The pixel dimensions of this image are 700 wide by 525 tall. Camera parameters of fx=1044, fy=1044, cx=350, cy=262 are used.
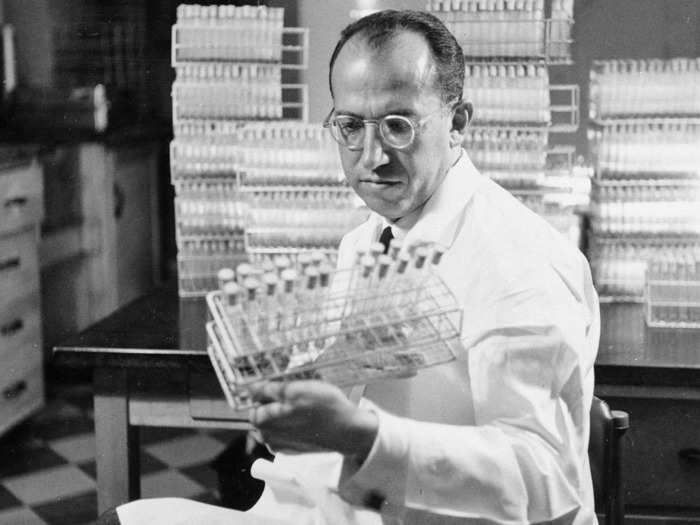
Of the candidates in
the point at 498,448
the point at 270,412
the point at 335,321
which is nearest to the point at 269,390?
the point at 270,412

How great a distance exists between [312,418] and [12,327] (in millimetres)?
3175

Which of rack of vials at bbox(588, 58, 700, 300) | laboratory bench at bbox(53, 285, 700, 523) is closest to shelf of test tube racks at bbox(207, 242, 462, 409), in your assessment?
laboratory bench at bbox(53, 285, 700, 523)

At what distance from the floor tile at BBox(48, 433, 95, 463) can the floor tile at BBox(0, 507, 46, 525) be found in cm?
47

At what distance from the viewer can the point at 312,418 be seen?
1198 millimetres

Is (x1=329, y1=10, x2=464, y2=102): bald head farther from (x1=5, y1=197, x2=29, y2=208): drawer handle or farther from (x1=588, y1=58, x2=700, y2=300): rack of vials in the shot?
(x1=5, y1=197, x2=29, y2=208): drawer handle

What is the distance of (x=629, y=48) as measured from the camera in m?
3.59

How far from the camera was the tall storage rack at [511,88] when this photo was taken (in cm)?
274

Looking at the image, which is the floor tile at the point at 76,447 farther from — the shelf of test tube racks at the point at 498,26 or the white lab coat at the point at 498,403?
the white lab coat at the point at 498,403

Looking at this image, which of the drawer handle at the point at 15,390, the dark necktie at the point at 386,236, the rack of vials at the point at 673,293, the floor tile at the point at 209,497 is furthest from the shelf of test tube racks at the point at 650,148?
the drawer handle at the point at 15,390

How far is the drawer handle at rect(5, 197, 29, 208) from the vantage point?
413 centimetres

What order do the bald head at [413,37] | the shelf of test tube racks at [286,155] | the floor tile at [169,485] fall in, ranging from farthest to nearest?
the floor tile at [169,485] < the shelf of test tube racks at [286,155] < the bald head at [413,37]

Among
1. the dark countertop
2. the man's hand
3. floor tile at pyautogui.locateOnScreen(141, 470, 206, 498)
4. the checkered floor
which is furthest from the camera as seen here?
floor tile at pyautogui.locateOnScreen(141, 470, 206, 498)

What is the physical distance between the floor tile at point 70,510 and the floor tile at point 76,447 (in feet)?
1.24

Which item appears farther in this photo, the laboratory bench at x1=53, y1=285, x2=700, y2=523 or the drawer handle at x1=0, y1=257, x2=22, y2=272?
the drawer handle at x1=0, y1=257, x2=22, y2=272
